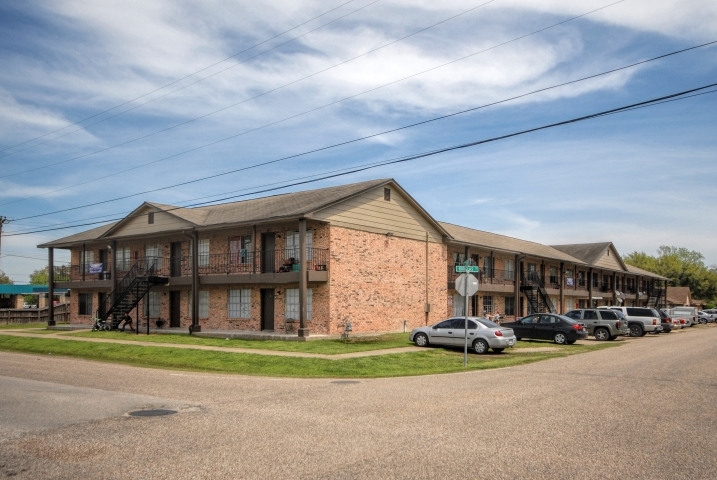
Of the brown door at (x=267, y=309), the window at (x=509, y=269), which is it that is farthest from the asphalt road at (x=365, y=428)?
the window at (x=509, y=269)

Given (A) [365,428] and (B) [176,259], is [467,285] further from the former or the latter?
(B) [176,259]

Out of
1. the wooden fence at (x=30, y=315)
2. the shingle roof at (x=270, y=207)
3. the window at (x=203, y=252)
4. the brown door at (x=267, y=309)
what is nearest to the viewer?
the shingle roof at (x=270, y=207)

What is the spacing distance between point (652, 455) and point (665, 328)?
39352mm

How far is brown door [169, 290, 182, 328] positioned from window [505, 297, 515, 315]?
24.4 meters

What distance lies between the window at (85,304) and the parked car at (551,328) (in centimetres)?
2784

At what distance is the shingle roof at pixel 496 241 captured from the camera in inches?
1693

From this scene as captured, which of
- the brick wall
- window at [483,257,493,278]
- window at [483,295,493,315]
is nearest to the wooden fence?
the brick wall

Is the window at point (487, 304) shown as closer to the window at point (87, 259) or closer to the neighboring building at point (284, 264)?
the neighboring building at point (284, 264)

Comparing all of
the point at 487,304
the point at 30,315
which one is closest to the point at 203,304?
the point at 487,304

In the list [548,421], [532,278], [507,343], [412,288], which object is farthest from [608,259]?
[548,421]

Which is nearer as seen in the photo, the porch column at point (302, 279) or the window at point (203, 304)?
the porch column at point (302, 279)

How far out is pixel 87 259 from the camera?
42938mm

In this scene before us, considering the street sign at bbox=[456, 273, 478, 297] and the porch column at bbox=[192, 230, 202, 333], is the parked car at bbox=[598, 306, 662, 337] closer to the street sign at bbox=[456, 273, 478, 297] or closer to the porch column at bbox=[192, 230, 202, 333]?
the street sign at bbox=[456, 273, 478, 297]

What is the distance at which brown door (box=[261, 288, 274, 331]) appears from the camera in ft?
104
